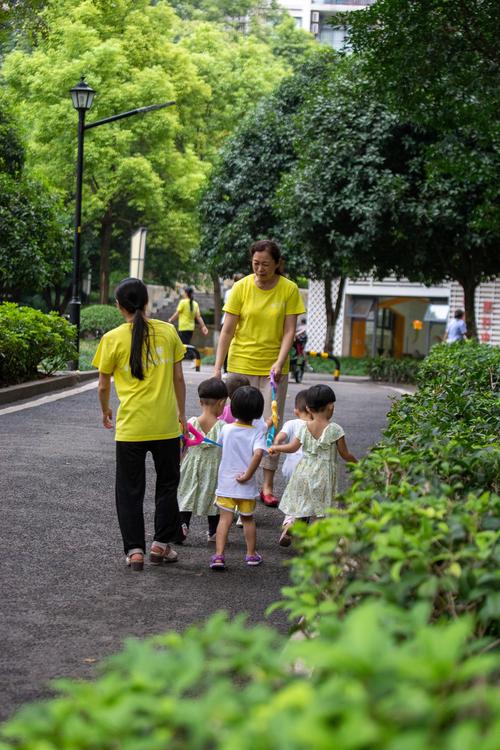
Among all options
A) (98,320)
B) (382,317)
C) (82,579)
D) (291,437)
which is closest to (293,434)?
(291,437)

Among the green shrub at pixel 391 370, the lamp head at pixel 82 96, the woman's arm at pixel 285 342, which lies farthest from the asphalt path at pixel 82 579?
the green shrub at pixel 391 370

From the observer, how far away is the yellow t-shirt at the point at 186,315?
25.0m

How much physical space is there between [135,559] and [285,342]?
241 centimetres

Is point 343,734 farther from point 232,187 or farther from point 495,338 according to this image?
point 495,338

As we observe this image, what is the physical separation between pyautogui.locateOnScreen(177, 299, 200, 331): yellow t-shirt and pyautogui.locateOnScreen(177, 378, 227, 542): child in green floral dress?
17.2 meters

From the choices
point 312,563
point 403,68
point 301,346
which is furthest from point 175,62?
point 312,563

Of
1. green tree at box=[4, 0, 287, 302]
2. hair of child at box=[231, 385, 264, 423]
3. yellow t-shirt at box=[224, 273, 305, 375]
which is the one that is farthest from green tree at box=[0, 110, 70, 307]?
hair of child at box=[231, 385, 264, 423]

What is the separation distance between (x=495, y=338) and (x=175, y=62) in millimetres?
17217

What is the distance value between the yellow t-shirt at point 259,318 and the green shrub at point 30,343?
8285 mm

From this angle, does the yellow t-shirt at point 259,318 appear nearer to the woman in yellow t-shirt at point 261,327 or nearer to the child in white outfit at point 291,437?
the woman in yellow t-shirt at point 261,327

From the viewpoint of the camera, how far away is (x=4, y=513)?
820 centimetres

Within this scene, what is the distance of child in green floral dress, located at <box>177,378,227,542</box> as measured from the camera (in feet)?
25.3

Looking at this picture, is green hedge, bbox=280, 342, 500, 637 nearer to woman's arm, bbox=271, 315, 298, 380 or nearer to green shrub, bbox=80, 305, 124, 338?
woman's arm, bbox=271, 315, 298, 380

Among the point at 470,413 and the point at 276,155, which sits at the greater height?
the point at 276,155
